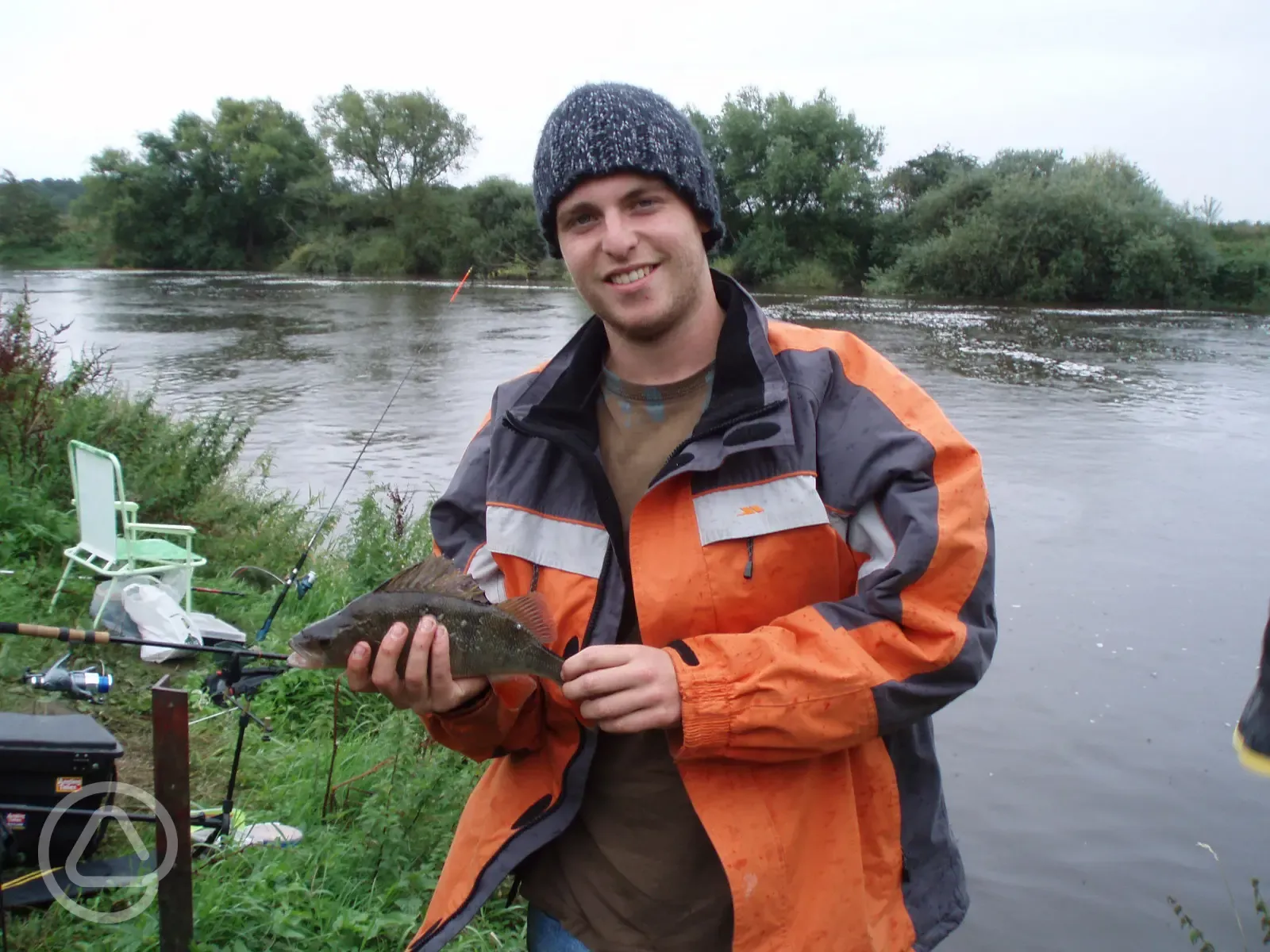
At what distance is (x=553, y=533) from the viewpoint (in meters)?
2.32

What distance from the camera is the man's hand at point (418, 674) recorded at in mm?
2311

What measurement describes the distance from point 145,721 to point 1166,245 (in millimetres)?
42985

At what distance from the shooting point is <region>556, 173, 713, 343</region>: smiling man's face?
2348mm

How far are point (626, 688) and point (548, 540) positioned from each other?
43cm

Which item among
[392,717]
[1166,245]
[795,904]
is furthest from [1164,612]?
[1166,245]

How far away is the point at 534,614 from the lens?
2.32 meters

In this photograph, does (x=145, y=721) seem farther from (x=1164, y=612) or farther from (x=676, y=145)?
(x=1164, y=612)

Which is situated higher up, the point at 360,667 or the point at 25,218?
the point at 25,218

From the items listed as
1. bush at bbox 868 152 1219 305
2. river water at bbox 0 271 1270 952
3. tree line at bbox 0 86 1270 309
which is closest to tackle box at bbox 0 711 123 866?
river water at bbox 0 271 1270 952

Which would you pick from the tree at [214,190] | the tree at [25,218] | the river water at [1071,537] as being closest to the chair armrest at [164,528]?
the river water at [1071,537]

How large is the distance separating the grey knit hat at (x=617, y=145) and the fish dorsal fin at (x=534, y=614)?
95cm

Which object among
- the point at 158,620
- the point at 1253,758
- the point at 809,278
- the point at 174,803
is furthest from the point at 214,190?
the point at 1253,758

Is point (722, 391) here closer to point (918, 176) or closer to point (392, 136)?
point (918, 176)

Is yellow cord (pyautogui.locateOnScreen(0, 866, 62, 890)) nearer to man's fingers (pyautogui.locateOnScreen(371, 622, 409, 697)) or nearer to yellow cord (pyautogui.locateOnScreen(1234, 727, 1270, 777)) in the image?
man's fingers (pyautogui.locateOnScreen(371, 622, 409, 697))
